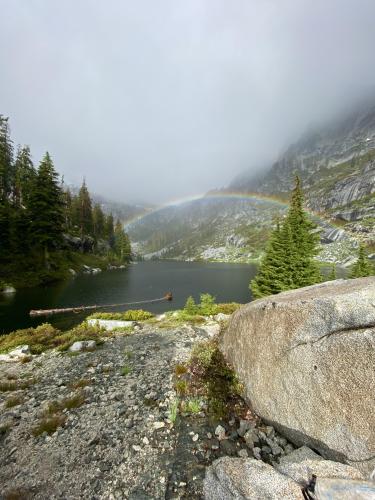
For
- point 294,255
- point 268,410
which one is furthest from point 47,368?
point 294,255

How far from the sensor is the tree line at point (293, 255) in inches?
1071

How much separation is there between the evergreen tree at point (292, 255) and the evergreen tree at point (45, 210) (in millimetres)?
47858

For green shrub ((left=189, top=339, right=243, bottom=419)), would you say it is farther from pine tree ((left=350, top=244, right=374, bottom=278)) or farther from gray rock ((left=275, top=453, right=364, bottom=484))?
pine tree ((left=350, top=244, right=374, bottom=278))

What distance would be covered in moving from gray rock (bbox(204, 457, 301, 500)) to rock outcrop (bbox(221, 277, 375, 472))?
1749 mm

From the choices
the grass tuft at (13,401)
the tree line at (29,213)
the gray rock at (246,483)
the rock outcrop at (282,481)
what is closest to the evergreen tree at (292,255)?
the rock outcrop at (282,481)

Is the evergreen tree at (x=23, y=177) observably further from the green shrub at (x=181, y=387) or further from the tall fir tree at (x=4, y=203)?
the green shrub at (x=181, y=387)

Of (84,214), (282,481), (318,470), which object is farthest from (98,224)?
(318,470)

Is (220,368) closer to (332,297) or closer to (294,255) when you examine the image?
(332,297)

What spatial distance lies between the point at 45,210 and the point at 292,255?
5330 centimetres

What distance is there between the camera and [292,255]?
2736 cm

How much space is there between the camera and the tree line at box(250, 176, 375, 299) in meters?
27.2

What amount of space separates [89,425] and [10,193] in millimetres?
76949

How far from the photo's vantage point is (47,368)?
11727 millimetres

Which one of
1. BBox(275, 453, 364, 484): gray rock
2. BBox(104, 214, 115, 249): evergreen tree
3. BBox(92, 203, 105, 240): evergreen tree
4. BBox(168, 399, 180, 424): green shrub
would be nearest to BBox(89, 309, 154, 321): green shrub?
BBox(168, 399, 180, 424): green shrub
